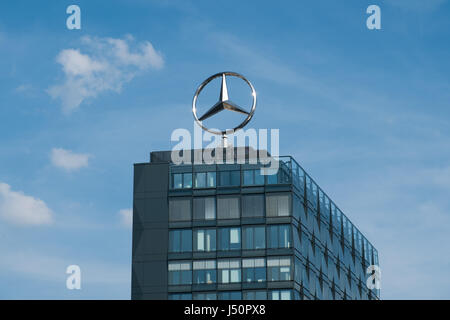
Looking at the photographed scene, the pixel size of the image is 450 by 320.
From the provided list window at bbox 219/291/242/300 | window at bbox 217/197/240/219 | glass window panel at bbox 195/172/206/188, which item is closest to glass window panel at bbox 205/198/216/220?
window at bbox 217/197/240/219

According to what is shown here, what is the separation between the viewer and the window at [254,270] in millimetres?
85375

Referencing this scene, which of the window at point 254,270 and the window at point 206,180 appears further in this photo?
the window at point 206,180

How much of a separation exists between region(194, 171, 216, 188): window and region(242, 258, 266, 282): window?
8.44m

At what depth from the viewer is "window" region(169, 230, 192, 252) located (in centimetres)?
8775

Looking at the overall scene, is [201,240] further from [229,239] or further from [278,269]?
[278,269]

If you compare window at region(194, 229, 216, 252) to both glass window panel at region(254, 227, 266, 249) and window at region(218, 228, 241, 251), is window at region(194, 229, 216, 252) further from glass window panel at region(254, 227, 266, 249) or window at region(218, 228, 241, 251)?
glass window panel at region(254, 227, 266, 249)

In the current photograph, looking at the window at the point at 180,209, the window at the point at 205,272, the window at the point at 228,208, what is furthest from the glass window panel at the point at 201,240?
the window at the point at 228,208

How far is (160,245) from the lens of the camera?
88000mm

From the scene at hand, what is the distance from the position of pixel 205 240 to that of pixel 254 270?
18.8 feet

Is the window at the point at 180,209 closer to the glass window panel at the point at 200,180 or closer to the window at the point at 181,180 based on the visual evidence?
the window at the point at 181,180

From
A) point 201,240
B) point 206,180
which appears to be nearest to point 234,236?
point 201,240

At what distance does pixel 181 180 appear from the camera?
9025 cm

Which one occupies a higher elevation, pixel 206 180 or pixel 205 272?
pixel 206 180
